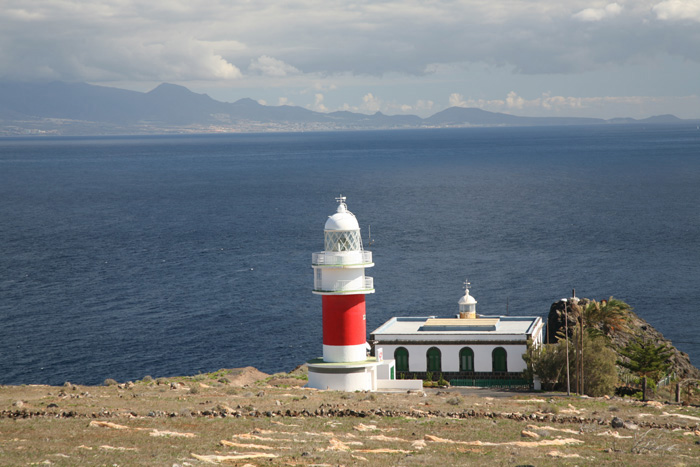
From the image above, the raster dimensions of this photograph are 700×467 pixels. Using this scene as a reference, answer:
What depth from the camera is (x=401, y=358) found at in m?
48.5

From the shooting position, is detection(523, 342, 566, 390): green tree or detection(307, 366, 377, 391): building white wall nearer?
detection(307, 366, 377, 391): building white wall

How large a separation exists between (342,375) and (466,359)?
10.6m

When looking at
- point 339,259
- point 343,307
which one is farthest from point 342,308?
point 339,259

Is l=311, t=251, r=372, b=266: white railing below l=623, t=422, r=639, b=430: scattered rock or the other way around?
the other way around

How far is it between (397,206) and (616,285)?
73.2 m

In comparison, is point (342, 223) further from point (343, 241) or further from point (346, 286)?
point (346, 286)

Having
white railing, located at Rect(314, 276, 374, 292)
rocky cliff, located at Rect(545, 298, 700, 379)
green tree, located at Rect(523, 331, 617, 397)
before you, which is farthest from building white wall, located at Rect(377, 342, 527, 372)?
white railing, located at Rect(314, 276, 374, 292)

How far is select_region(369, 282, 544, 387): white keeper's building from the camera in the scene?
156ft

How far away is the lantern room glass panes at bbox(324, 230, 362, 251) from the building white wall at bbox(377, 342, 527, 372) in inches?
397

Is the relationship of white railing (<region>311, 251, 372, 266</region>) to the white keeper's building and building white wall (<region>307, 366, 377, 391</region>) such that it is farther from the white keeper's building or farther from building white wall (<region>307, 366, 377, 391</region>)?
the white keeper's building

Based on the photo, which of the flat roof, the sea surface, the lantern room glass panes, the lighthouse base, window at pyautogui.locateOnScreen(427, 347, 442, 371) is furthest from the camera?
the sea surface

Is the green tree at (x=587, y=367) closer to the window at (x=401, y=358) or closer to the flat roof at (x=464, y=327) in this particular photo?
the flat roof at (x=464, y=327)

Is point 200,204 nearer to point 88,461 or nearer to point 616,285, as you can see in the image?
point 616,285

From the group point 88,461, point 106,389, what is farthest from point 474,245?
point 88,461
